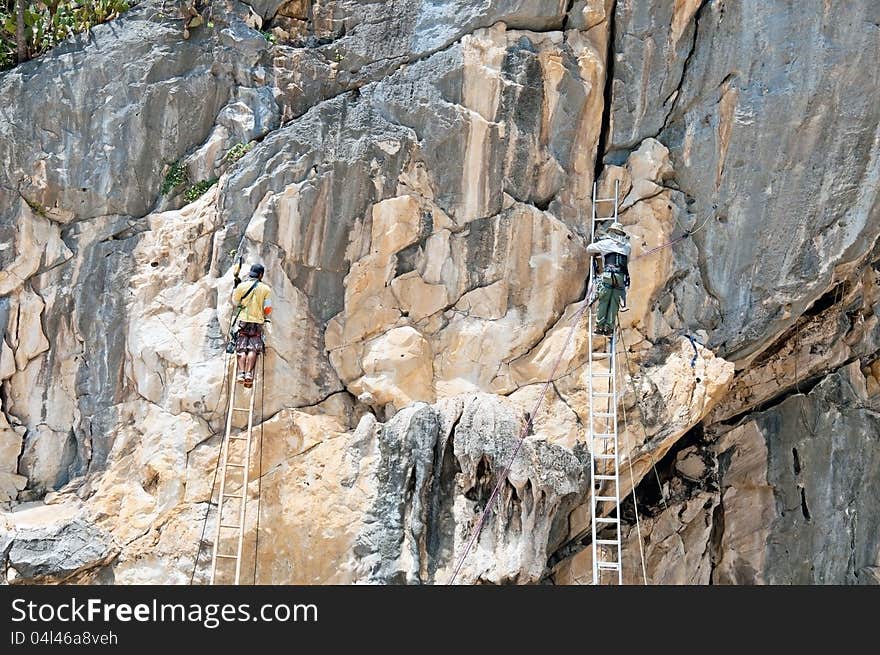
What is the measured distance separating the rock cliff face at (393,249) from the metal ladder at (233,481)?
17 centimetres

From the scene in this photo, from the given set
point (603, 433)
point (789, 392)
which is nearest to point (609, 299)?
point (603, 433)

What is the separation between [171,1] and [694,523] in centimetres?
913

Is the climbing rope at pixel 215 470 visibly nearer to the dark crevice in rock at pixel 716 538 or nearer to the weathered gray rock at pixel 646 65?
the weathered gray rock at pixel 646 65

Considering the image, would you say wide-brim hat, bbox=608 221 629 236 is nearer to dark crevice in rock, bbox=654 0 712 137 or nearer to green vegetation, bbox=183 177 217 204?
dark crevice in rock, bbox=654 0 712 137

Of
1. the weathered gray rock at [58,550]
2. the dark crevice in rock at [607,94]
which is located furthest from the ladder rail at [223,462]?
the dark crevice in rock at [607,94]

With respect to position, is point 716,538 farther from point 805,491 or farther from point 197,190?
point 197,190

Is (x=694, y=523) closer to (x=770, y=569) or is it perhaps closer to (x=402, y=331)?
(x=770, y=569)

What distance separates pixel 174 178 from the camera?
46.9 ft

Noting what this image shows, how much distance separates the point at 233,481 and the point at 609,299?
455 cm

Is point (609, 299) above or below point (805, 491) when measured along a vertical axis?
above

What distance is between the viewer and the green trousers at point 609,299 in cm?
1296

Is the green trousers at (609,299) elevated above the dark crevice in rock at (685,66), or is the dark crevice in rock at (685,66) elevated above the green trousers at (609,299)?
the dark crevice in rock at (685,66)

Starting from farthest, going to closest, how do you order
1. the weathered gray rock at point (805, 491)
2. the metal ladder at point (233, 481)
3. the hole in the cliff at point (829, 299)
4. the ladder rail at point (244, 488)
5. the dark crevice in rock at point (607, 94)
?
1. the weathered gray rock at point (805, 491)
2. the hole in the cliff at point (829, 299)
3. the dark crevice in rock at point (607, 94)
4. the metal ladder at point (233, 481)
5. the ladder rail at point (244, 488)

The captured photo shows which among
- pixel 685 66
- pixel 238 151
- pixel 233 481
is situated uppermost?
pixel 685 66
